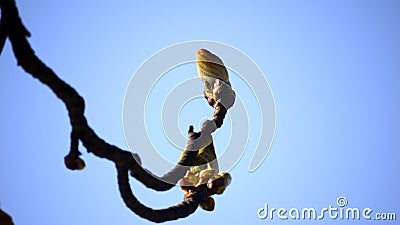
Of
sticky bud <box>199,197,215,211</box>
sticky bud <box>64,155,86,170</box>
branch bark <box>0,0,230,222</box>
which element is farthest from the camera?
sticky bud <box>199,197,215,211</box>

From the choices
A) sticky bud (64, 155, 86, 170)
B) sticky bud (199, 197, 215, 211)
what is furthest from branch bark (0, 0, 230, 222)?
sticky bud (199, 197, 215, 211)

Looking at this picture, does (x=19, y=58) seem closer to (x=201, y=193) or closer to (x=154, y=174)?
(x=154, y=174)

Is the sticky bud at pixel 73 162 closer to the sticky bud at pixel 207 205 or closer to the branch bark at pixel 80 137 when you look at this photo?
the branch bark at pixel 80 137

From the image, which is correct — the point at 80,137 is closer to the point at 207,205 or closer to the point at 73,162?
the point at 73,162

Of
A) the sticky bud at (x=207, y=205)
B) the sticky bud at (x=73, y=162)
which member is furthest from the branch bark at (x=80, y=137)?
the sticky bud at (x=207, y=205)

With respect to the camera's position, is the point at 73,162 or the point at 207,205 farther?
the point at 207,205

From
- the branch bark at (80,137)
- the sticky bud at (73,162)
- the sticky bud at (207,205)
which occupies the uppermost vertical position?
the sticky bud at (207,205)

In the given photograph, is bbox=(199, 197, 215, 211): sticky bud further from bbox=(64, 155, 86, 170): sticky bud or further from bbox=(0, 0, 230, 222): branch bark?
bbox=(64, 155, 86, 170): sticky bud

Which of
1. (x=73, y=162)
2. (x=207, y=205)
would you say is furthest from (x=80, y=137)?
(x=207, y=205)

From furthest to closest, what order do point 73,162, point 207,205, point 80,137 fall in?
point 207,205, point 73,162, point 80,137

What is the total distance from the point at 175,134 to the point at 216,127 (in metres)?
0.39

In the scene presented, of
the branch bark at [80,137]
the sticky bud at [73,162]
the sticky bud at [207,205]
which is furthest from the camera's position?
the sticky bud at [207,205]

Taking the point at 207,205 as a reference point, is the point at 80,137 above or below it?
below

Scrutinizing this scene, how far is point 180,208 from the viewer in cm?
293
